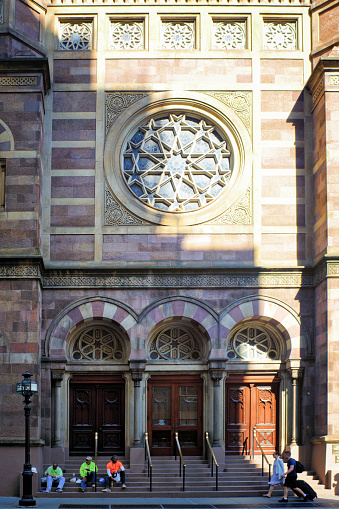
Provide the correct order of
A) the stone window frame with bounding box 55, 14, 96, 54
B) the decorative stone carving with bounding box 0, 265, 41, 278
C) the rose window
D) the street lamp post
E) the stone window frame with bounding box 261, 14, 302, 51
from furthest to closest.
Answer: the stone window frame with bounding box 261, 14, 302, 51 < the stone window frame with bounding box 55, 14, 96, 54 < the rose window < the decorative stone carving with bounding box 0, 265, 41, 278 < the street lamp post

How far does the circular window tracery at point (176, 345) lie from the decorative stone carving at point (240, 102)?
6342mm

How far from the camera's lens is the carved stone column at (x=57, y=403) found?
71.3ft

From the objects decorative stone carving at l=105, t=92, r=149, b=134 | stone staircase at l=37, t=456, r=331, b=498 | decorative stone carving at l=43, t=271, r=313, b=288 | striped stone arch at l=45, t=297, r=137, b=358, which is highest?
decorative stone carving at l=105, t=92, r=149, b=134

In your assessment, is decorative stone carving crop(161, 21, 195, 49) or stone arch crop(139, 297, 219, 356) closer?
stone arch crop(139, 297, 219, 356)

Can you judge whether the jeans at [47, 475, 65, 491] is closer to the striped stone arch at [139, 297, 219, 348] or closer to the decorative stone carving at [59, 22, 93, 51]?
the striped stone arch at [139, 297, 219, 348]

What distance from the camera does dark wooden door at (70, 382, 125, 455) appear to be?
2234 cm

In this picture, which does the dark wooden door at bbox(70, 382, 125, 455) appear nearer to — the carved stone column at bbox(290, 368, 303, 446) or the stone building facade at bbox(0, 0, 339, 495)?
the stone building facade at bbox(0, 0, 339, 495)

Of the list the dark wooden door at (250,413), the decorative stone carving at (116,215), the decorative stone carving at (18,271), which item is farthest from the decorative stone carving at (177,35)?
the dark wooden door at (250,413)

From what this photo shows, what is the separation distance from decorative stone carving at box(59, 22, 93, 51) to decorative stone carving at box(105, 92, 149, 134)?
1.74 m

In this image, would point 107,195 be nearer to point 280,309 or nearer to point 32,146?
point 32,146

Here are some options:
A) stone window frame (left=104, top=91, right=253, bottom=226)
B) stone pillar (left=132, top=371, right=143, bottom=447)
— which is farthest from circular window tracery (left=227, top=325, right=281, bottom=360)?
stone window frame (left=104, top=91, right=253, bottom=226)

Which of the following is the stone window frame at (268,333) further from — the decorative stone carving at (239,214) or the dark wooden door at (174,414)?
the decorative stone carving at (239,214)

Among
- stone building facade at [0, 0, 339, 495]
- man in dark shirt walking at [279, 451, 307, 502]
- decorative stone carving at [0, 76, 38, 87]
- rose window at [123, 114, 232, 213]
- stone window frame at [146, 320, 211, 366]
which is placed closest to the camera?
man in dark shirt walking at [279, 451, 307, 502]

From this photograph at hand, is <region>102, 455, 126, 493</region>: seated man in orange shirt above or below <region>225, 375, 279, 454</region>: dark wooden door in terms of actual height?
below
